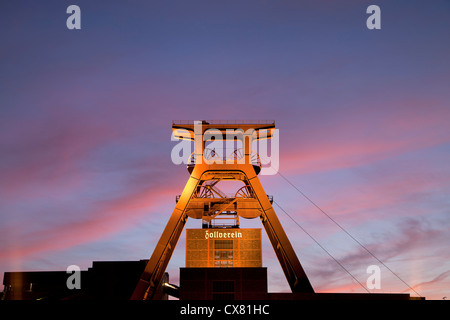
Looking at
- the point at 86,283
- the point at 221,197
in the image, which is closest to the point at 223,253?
the point at 221,197

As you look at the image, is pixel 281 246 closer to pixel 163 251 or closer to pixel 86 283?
pixel 163 251

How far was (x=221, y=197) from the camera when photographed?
46562mm

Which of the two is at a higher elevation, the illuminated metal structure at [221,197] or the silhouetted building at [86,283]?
the illuminated metal structure at [221,197]

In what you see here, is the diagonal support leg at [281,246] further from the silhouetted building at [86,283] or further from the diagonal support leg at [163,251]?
the silhouetted building at [86,283]

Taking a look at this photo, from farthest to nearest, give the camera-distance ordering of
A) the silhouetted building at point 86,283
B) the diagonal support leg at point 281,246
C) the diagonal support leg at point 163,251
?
the silhouetted building at point 86,283, the diagonal support leg at point 163,251, the diagonal support leg at point 281,246

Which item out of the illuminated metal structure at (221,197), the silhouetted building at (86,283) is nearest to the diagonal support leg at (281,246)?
the illuminated metal structure at (221,197)

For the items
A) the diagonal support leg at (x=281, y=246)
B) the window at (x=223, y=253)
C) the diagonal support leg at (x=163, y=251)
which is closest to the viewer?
the diagonal support leg at (x=281, y=246)

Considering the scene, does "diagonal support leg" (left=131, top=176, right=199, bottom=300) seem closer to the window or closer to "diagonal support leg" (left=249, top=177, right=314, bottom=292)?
the window

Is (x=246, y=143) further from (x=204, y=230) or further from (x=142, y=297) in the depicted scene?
(x=142, y=297)

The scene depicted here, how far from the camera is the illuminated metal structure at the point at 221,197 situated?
42344mm
